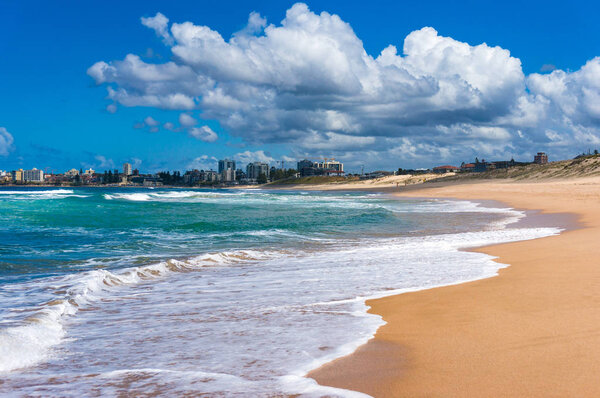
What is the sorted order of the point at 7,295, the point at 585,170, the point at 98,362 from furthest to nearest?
1. the point at 585,170
2. the point at 7,295
3. the point at 98,362

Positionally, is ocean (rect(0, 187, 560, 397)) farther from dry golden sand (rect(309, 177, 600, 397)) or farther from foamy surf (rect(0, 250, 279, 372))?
dry golden sand (rect(309, 177, 600, 397))

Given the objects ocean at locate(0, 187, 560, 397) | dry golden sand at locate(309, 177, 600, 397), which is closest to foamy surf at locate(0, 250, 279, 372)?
ocean at locate(0, 187, 560, 397)

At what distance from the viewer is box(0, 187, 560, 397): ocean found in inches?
136

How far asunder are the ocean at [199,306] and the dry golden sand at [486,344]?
28 cm

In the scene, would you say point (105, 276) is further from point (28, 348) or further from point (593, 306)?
point (593, 306)

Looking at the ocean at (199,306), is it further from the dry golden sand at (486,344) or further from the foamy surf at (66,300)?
the dry golden sand at (486,344)

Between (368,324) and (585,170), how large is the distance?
6681 cm

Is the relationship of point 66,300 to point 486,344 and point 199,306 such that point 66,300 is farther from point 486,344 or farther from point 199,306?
point 486,344

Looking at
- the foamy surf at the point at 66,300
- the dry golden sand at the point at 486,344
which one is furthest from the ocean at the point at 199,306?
the dry golden sand at the point at 486,344

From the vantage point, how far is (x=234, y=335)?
14.7 ft

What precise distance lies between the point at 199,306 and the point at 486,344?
3.57 metres

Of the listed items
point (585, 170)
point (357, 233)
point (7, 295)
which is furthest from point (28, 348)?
point (585, 170)

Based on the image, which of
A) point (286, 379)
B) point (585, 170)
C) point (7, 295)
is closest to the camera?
point (286, 379)

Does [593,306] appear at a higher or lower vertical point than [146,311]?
higher
